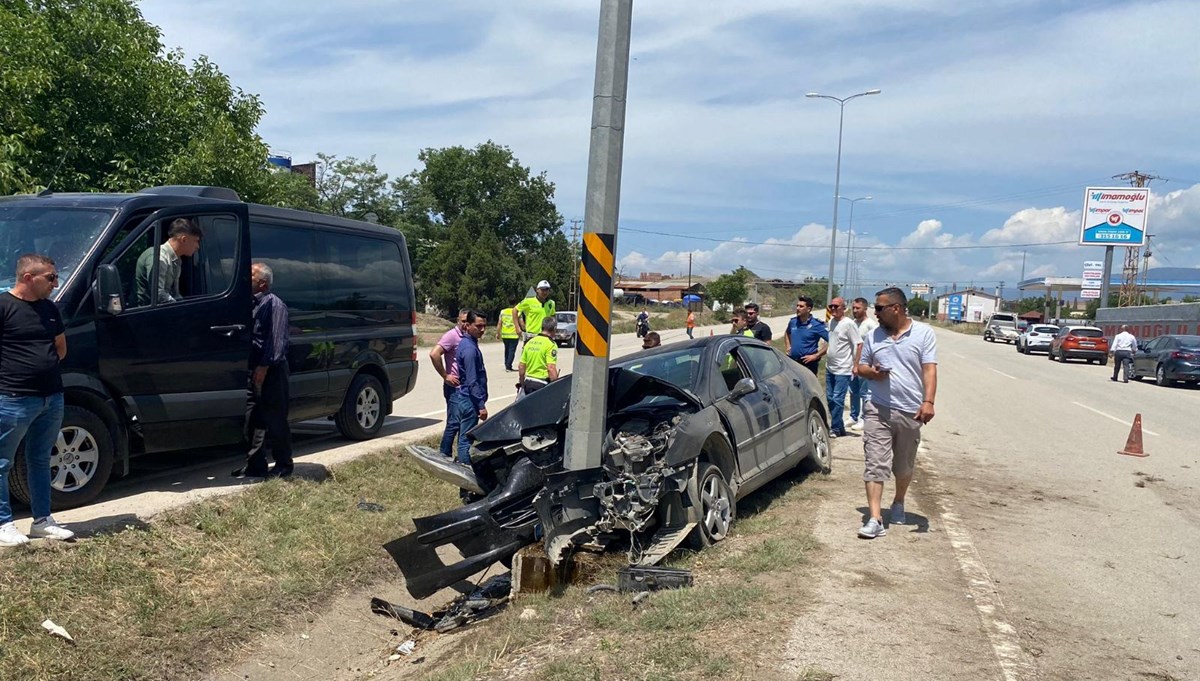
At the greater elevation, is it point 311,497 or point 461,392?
point 461,392

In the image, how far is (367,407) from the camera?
10.1m

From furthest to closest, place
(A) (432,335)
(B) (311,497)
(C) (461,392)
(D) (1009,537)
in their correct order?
(A) (432,335), (C) (461,392), (B) (311,497), (D) (1009,537)

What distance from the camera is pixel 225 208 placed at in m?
7.58

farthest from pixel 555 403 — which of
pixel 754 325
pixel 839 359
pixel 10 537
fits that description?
pixel 754 325

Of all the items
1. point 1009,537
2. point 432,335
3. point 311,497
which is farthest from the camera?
point 432,335

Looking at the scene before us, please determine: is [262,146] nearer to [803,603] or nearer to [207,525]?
[207,525]

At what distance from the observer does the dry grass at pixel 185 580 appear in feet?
15.0

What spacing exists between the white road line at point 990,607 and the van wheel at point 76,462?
590 cm

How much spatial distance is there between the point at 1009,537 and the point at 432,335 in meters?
32.4

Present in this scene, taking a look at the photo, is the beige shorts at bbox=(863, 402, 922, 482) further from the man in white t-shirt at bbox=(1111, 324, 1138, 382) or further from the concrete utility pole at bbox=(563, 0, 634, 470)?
the man in white t-shirt at bbox=(1111, 324, 1138, 382)

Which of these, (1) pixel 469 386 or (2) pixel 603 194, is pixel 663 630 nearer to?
(2) pixel 603 194

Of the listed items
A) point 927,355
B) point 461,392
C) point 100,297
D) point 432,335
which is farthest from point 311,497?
point 432,335

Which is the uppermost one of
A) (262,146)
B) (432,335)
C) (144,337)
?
(262,146)

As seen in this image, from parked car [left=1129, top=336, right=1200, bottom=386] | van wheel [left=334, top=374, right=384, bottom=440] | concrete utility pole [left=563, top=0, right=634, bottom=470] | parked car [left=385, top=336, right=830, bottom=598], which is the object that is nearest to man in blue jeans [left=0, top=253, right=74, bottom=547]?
parked car [left=385, top=336, right=830, bottom=598]
